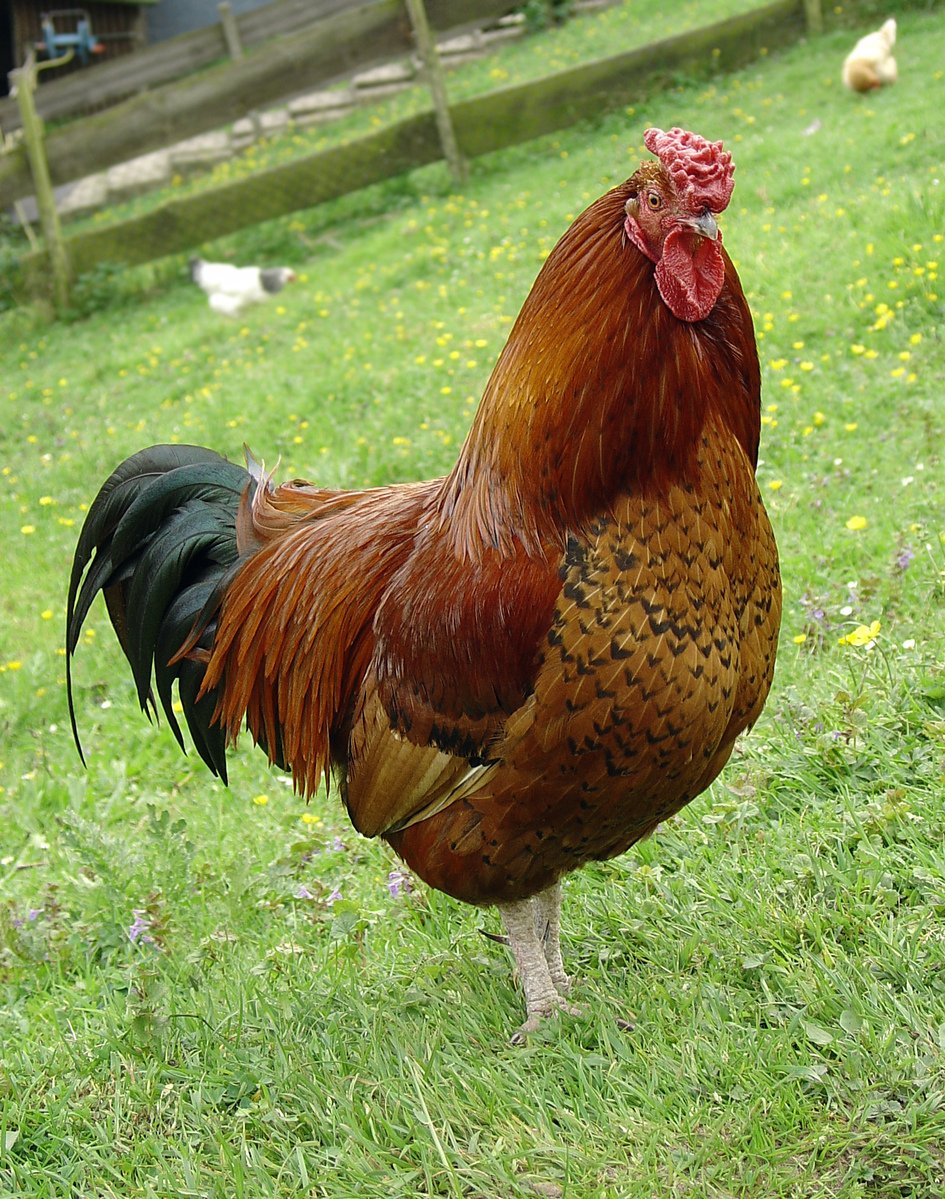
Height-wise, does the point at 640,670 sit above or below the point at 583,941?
above

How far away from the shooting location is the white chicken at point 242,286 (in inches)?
429

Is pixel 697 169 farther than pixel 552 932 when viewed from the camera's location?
No

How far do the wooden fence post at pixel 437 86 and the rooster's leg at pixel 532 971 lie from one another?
9956mm

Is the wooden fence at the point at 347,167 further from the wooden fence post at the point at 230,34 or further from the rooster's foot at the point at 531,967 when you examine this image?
the rooster's foot at the point at 531,967

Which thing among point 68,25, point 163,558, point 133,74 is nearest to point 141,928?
point 163,558

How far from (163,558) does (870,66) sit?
9.43 metres

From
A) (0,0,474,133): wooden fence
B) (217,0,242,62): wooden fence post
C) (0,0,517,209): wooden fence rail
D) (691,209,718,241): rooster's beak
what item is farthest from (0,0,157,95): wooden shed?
(691,209,718,241): rooster's beak

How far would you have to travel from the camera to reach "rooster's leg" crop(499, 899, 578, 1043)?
3035 millimetres

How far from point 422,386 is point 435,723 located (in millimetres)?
5190

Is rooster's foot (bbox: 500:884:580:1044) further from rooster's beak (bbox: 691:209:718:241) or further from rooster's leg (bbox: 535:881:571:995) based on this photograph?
rooster's beak (bbox: 691:209:718:241)

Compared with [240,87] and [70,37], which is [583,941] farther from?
[70,37]

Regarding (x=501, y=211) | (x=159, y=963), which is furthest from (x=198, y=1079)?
(x=501, y=211)

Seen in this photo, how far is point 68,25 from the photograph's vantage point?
20000mm

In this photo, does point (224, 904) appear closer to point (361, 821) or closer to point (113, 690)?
point (361, 821)
